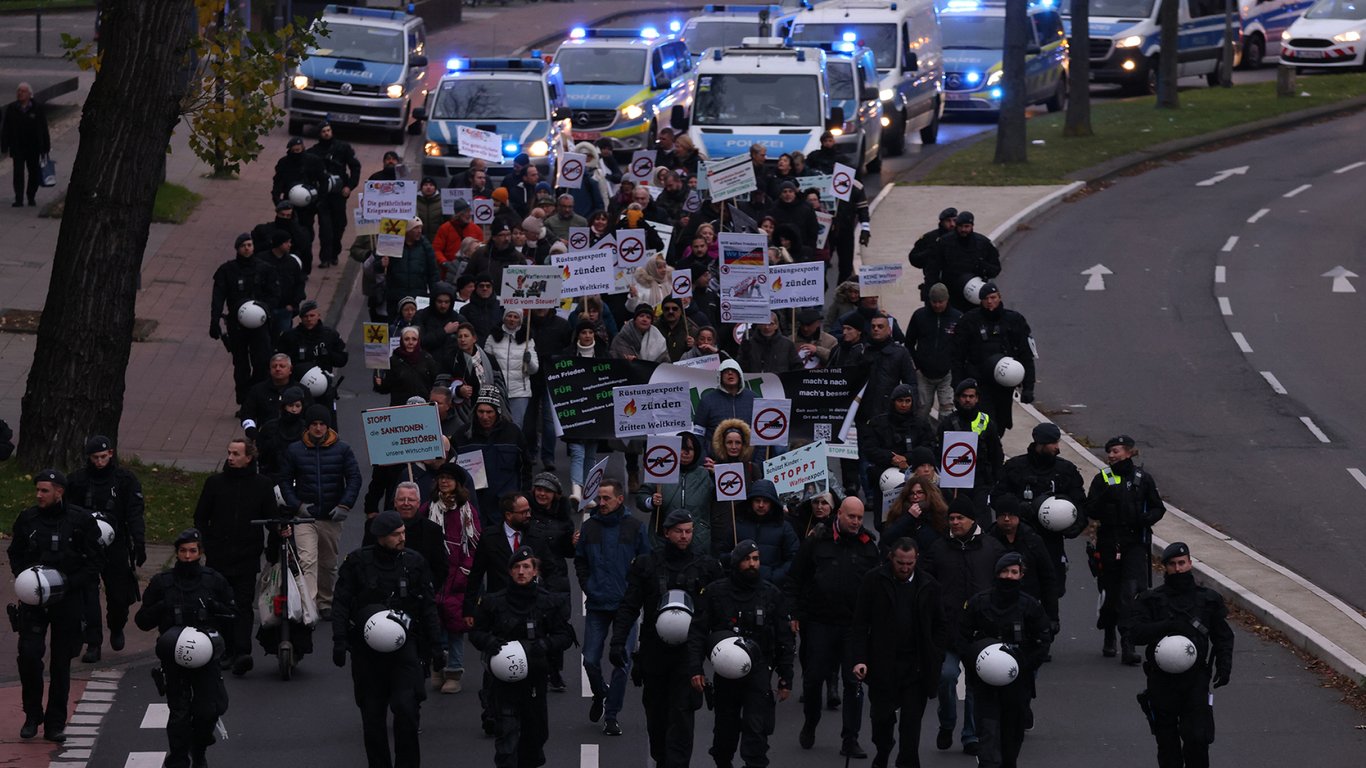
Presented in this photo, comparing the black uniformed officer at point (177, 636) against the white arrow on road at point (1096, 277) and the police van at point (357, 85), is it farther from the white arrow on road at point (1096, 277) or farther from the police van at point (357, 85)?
the police van at point (357, 85)

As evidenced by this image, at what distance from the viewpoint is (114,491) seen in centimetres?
1362

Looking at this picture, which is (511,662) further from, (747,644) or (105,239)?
(105,239)

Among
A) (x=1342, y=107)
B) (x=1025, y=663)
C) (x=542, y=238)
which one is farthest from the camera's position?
(x=1342, y=107)

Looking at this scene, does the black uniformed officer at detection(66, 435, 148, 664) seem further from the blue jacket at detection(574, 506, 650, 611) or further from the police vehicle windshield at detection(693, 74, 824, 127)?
the police vehicle windshield at detection(693, 74, 824, 127)

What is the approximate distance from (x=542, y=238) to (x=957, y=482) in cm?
815

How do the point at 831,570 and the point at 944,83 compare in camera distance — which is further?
the point at 944,83

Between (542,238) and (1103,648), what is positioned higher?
(542,238)

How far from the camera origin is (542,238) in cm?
2145

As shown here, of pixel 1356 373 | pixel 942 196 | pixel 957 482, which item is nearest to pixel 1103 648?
pixel 957 482

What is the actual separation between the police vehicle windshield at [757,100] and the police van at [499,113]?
2082mm

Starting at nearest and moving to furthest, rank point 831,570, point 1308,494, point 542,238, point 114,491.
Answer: point 831,570 → point 114,491 → point 1308,494 → point 542,238

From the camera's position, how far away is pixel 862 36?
36.4m

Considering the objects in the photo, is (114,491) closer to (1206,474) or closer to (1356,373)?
(1206,474)

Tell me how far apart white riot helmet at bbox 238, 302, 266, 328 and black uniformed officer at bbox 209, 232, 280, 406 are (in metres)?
0.16
